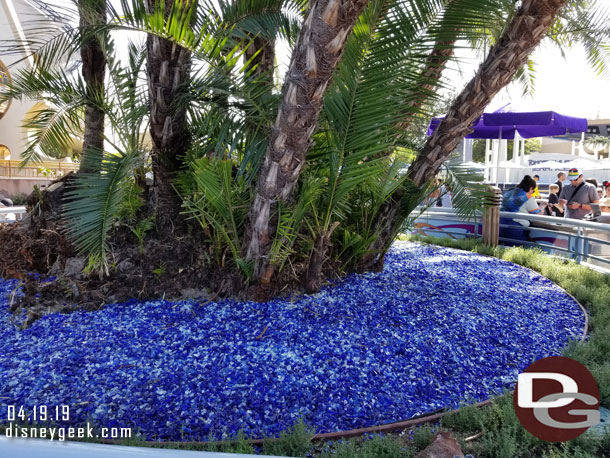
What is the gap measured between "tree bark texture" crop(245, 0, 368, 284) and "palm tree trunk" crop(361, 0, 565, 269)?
4.80 feet

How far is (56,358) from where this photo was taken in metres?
2.54

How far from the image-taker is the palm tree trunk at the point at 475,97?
364 centimetres

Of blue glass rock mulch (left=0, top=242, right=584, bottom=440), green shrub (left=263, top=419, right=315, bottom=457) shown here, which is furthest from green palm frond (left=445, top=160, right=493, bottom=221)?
green shrub (left=263, top=419, right=315, bottom=457)

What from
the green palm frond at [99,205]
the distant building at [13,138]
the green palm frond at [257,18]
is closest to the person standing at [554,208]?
the green palm frond at [257,18]

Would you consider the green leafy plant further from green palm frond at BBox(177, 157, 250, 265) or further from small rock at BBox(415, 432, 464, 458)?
small rock at BBox(415, 432, 464, 458)

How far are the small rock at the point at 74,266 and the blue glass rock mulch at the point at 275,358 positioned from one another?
20.8 inches

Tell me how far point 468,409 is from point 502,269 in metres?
3.33

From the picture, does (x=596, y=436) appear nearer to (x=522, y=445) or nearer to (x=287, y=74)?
(x=522, y=445)

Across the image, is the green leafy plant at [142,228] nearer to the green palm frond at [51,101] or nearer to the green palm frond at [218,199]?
the green palm frond at [218,199]

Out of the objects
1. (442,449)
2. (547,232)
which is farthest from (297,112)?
(547,232)

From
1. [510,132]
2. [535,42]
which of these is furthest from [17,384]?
[510,132]

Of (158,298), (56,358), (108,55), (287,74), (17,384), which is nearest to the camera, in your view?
(17,384)

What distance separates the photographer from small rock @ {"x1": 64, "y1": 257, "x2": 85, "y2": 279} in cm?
364

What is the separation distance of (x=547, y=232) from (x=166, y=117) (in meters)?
5.39
